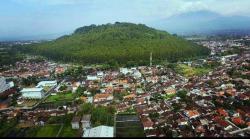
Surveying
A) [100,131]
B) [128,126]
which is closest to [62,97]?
[128,126]

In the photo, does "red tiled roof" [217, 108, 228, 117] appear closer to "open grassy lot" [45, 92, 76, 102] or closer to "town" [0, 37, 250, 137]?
"town" [0, 37, 250, 137]

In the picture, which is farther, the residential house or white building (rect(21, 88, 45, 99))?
white building (rect(21, 88, 45, 99))

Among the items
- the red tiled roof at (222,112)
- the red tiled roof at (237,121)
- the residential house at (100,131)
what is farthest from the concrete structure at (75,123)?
the red tiled roof at (237,121)

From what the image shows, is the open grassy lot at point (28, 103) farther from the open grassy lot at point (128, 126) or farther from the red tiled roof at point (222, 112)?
the red tiled roof at point (222, 112)

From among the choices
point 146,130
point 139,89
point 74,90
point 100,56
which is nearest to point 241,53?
point 100,56

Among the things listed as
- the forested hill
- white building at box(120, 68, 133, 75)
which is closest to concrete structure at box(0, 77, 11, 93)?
white building at box(120, 68, 133, 75)

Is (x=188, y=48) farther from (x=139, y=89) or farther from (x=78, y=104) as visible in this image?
(x=78, y=104)
